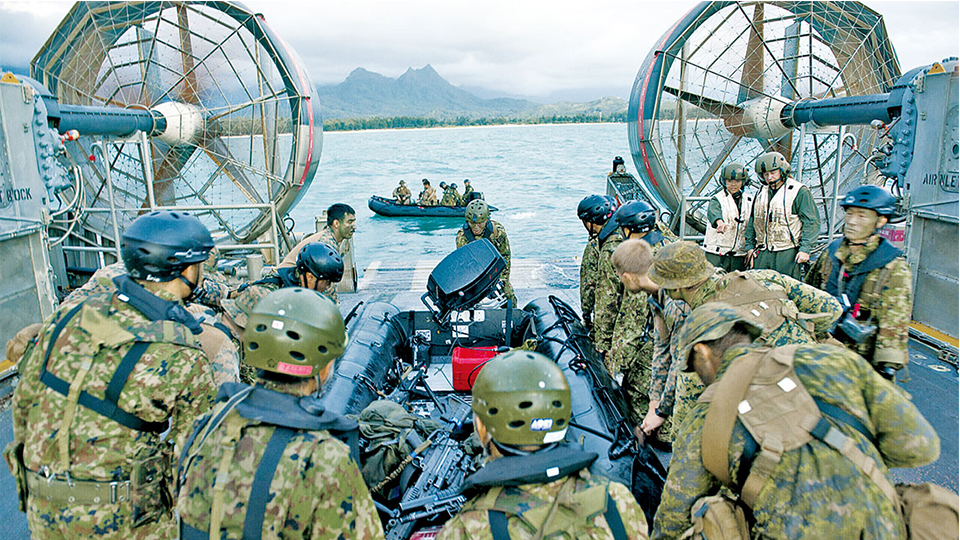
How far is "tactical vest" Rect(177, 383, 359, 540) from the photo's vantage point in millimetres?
1269

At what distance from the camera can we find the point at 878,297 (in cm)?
266

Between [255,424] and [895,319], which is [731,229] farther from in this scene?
[255,424]

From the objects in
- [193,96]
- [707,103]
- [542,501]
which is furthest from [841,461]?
[193,96]

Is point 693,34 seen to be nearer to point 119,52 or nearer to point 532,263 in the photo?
point 532,263

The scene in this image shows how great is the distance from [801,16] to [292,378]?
608 centimetres

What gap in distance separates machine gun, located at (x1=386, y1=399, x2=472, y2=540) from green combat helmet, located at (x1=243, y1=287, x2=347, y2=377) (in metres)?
0.96

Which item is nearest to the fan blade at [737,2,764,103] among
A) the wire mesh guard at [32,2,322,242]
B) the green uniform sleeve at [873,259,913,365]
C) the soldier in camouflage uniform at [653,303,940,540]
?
the green uniform sleeve at [873,259,913,365]

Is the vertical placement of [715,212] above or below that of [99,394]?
above

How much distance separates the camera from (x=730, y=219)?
186 inches

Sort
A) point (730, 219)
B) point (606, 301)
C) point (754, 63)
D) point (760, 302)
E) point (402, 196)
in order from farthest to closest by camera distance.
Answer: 1. point (402, 196)
2. point (754, 63)
3. point (730, 219)
4. point (606, 301)
5. point (760, 302)

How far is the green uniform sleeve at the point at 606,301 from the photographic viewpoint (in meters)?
3.39

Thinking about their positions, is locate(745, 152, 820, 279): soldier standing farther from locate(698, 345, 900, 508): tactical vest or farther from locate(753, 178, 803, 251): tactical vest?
locate(698, 345, 900, 508): tactical vest

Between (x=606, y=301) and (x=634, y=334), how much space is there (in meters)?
0.31

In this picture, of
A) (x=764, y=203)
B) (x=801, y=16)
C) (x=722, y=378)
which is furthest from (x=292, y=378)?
(x=801, y=16)
